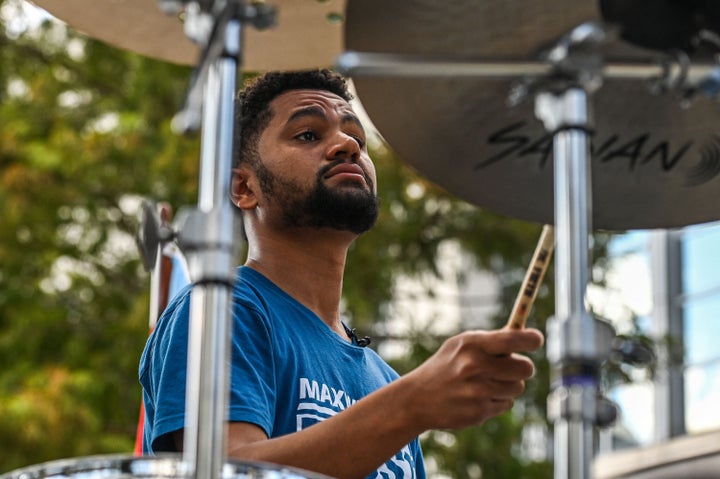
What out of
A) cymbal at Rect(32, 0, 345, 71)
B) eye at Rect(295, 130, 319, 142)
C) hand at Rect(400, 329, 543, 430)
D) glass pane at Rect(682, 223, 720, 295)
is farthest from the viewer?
glass pane at Rect(682, 223, 720, 295)

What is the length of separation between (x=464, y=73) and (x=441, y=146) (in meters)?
0.43

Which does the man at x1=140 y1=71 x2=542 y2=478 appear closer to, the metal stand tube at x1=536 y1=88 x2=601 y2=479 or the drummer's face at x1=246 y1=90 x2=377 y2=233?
the drummer's face at x1=246 y1=90 x2=377 y2=233

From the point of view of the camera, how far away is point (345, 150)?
2.32m

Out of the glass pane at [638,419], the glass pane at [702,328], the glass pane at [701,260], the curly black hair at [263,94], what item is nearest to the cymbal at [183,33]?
the curly black hair at [263,94]

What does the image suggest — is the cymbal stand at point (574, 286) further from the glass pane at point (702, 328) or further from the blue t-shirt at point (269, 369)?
the glass pane at point (702, 328)

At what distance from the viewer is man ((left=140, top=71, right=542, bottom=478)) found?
1.59 m

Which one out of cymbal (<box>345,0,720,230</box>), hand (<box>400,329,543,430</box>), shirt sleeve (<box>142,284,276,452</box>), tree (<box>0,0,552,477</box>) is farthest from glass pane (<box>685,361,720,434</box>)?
hand (<box>400,329,543,430</box>)

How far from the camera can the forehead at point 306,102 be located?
244 cm

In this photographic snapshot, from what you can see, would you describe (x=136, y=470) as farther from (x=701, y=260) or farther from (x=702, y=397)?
(x=701, y=260)

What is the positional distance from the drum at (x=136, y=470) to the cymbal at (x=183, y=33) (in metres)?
0.76

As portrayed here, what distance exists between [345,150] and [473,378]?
83 centimetres

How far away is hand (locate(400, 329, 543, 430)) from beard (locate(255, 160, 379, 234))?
0.70 meters

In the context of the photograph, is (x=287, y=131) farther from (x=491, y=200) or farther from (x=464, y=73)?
(x=464, y=73)

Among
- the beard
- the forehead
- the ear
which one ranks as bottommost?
the beard
